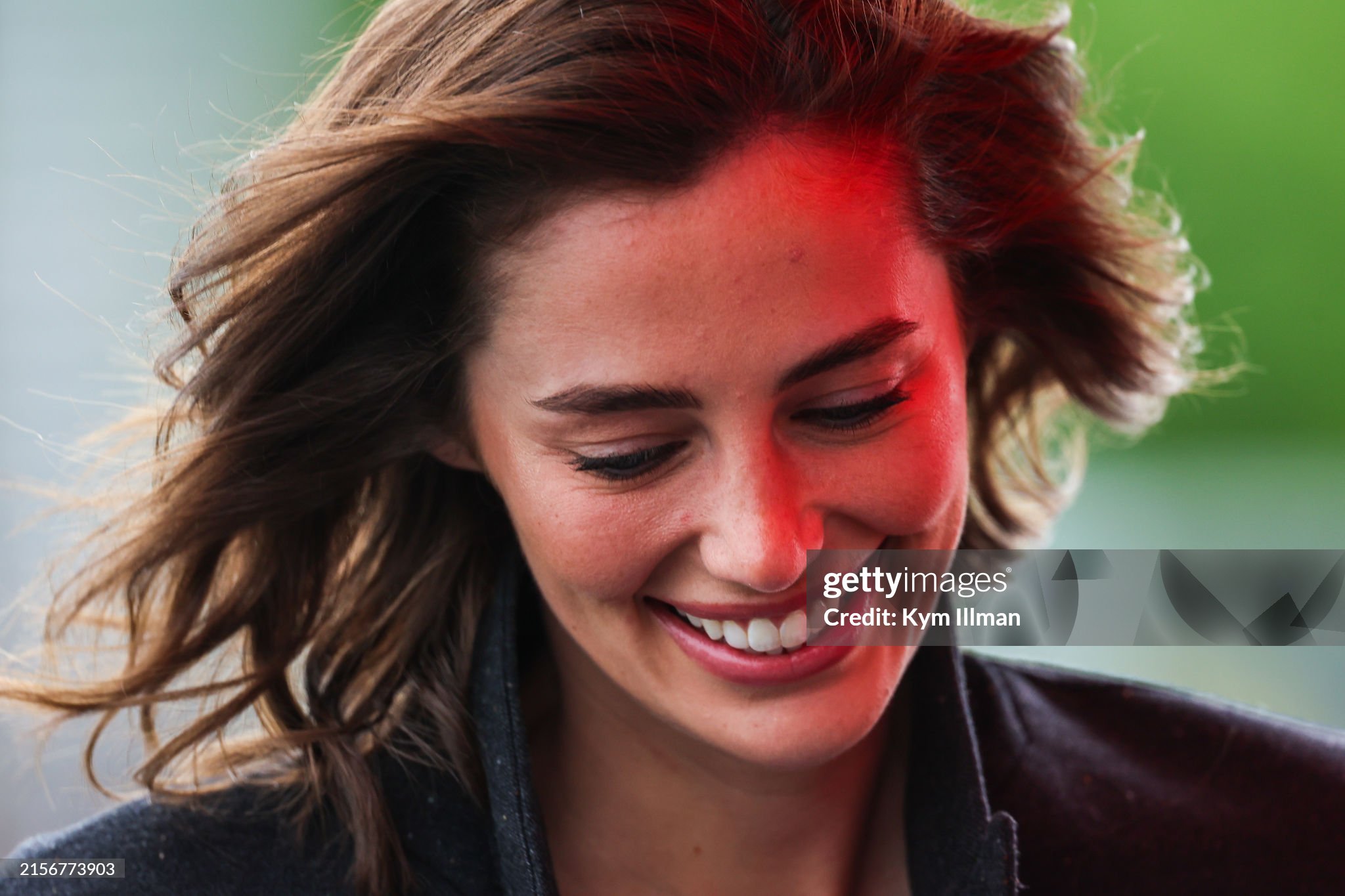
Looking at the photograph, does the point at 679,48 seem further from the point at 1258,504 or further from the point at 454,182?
the point at 1258,504

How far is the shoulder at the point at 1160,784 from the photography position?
1507 millimetres

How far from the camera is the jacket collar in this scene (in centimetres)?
133

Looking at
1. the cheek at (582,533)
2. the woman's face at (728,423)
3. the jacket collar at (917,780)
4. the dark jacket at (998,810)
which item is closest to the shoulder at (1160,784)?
the dark jacket at (998,810)

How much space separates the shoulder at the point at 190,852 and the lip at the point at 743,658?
0.43m

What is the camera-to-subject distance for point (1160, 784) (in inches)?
62.1

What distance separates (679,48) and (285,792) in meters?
0.87

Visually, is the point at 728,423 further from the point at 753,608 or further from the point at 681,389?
the point at 753,608

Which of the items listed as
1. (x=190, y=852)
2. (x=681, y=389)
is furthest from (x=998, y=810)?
(x=190, y=852)

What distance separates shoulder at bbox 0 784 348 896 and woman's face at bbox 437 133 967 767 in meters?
0.37

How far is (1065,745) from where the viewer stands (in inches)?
63.7

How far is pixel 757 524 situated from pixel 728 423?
0.30 feet

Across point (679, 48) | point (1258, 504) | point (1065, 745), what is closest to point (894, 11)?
point (679, 48)

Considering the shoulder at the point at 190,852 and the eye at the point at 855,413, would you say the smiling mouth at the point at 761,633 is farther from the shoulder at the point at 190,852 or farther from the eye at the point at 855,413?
the shoulder at the point at 190,852

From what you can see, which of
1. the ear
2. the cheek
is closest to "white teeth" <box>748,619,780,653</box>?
the cheek
